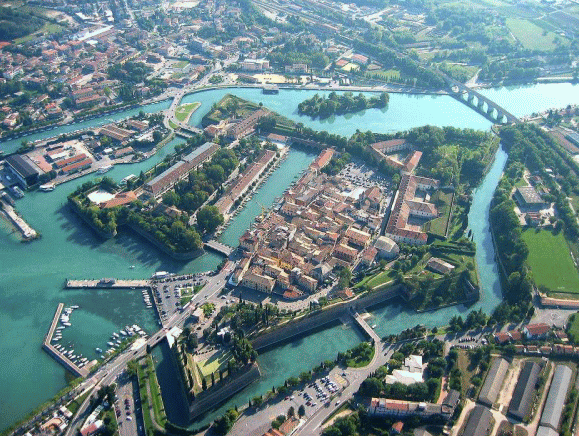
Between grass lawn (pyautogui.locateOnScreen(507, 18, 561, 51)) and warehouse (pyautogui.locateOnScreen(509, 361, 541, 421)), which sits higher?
grass lawn (pyautogui.locateOnScreen(507, 18, 561, 51))

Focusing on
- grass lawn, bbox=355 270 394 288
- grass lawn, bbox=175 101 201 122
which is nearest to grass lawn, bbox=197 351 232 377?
grass lawn, bbox=355 270 394 288

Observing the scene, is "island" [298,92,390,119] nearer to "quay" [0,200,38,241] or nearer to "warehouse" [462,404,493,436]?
"quay" [0,200,38,241]

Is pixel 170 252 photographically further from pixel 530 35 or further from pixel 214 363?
pixel 530 35

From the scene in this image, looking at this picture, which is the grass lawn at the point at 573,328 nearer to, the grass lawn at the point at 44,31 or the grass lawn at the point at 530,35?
the grass lawn at the point at 530,35

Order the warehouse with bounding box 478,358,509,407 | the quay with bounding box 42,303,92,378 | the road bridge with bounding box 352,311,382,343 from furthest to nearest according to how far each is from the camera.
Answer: the road bridge with bounding box 352,311,382,343
the quay with bounding box 42,303,92,378
the warehouse with bounding box 478,358,509,407

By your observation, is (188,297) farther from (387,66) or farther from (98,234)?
(387,66)

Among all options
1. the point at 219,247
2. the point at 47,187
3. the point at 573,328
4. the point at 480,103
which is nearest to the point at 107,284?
the point at 219,247

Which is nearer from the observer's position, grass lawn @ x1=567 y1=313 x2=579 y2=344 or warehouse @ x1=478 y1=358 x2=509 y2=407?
warehouse @ x1=478 y1=358 x2=509 y2=407

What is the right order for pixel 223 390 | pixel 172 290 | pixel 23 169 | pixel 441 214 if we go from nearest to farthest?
pixel 223 390 < pixel 172 290 < pixel 441 214 < pixel 23 169
